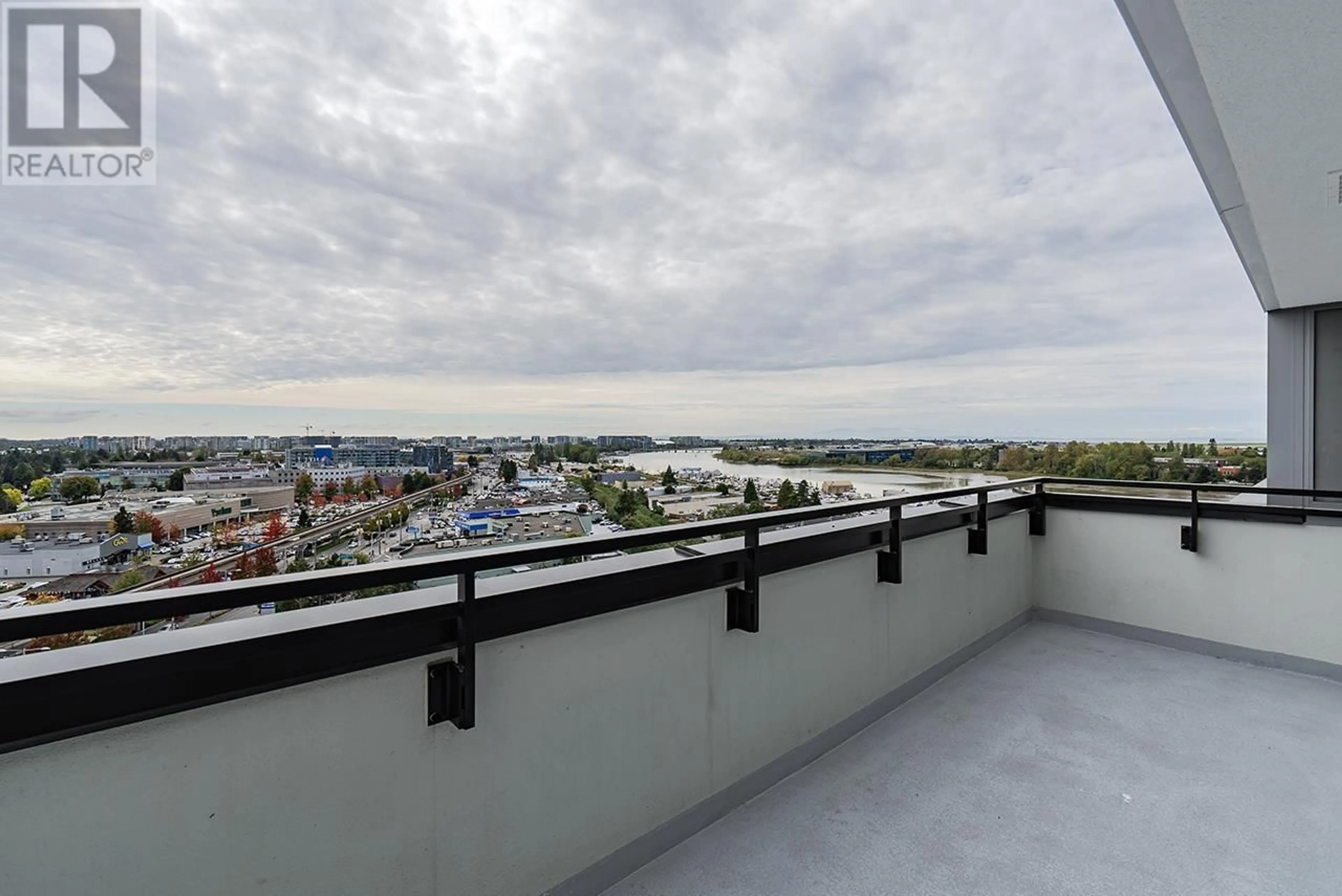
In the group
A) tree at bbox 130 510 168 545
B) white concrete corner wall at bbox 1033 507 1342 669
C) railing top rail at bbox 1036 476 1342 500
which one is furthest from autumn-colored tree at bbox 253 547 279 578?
white concrete corner wall at bbox 1033 507 1342 669

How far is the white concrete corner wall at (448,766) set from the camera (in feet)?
2.87

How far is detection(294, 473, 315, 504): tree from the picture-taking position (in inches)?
52.2

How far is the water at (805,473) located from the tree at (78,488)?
154 cm

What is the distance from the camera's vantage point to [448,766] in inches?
48.7

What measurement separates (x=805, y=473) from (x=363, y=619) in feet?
6.45

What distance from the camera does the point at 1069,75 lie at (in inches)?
137

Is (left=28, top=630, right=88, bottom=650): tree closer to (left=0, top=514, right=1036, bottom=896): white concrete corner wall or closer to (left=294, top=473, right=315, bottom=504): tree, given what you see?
(left=0, top=514, right=1036, bottom=896): white concrete corner wall

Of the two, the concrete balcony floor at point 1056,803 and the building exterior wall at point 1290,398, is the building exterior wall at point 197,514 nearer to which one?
the concrete balcony floor at point 1056,803

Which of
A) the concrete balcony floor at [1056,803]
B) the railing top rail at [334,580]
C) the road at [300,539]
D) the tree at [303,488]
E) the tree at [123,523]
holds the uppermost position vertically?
the tree at [303,488]

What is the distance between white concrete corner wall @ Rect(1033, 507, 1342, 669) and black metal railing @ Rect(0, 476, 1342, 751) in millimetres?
2483

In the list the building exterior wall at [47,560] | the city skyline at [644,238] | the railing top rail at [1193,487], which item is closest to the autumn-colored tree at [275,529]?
the building exterior wall at [47,560]

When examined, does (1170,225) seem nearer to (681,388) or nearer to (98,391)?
(681,388)

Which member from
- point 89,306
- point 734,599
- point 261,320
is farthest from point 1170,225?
point 89,306

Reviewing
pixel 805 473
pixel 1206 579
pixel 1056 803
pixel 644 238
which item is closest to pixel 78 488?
pixel 805 473
